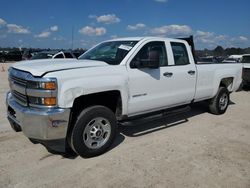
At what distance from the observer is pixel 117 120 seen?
495 centimetres

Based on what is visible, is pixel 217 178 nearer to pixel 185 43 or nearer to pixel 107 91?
pixel 107 91

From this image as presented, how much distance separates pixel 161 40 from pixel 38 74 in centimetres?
276

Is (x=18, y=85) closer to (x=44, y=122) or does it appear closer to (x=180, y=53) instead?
(x=44, y=122)

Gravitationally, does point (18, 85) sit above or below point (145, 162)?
above

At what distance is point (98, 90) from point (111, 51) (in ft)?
4.49

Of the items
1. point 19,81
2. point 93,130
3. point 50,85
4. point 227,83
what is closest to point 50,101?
point 50,85

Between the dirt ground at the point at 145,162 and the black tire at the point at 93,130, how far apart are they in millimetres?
163

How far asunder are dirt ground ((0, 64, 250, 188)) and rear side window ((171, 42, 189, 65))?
1492 mm

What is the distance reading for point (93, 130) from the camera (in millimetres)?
4449

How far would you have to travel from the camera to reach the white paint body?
3980 mm

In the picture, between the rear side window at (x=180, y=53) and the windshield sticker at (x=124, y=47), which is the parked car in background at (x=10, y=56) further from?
the windshield sticker at (x=124, y=47)

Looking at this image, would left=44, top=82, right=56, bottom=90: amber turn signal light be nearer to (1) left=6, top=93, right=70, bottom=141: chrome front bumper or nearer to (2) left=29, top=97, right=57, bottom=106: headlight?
(2) left=29, top=97, right=57, bottom=106: headlight

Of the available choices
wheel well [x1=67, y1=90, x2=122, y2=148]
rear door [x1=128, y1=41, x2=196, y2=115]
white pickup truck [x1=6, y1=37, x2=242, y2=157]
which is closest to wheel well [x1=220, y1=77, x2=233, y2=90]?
white pickup truck [x1=6, y1=37, x2=242, y2=157]

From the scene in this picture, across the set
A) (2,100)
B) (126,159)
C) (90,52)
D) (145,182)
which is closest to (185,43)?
(90,52)
